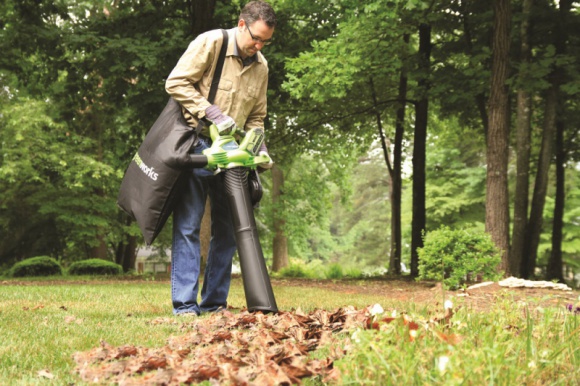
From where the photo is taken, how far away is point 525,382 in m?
2.42

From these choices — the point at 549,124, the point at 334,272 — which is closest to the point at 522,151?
the point at 549,124

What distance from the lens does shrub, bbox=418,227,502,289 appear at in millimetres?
9289

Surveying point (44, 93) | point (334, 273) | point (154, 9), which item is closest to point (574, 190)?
point (334, 273)

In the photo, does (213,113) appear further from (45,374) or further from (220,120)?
(45,374)

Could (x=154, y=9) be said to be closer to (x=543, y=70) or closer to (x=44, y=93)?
(x=44, y=93)

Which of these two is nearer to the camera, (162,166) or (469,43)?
Answer: (162,166)

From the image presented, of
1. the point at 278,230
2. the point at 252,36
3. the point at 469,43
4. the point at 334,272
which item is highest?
the point at 469,43

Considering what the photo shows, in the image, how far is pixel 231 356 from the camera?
280 cm

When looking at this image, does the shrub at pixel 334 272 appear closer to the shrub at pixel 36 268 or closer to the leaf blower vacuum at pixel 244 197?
the shrub at pixel 36 268

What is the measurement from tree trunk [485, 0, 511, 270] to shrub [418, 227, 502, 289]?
0.94 m

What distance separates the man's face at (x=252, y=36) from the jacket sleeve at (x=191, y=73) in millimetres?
203

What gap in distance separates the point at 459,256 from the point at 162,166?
605 centimetres

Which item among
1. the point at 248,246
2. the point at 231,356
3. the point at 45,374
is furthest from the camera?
the point at 248,246

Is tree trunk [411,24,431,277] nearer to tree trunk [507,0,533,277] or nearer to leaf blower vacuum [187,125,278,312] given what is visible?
tree trunk [507,0,533,277]
